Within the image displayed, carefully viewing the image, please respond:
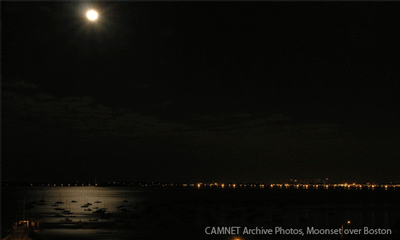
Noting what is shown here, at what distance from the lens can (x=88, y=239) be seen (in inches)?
1539

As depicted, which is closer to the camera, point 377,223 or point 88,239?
point 88,239

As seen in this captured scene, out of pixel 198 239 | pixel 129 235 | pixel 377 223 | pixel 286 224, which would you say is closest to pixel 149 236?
pixel 129 235

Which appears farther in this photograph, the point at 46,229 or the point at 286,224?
the point at 286,224

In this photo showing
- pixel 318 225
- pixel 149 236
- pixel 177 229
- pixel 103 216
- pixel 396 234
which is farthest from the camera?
pixel 103 216

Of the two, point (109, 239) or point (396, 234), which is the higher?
point (396, 234)

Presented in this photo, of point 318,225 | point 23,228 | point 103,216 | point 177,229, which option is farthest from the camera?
point 103,216

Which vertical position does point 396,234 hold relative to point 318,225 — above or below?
above

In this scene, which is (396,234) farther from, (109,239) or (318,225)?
(318,225)

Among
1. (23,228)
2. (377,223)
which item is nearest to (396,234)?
(23,228)

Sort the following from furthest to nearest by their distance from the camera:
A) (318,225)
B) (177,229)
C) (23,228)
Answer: (318,225) → (177,229) → (23,228)

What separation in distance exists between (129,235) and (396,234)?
92.8 feet

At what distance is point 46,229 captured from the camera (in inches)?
1828

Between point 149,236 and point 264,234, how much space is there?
1141cm

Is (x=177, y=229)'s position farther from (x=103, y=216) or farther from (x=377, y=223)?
(x=377, y=223)
